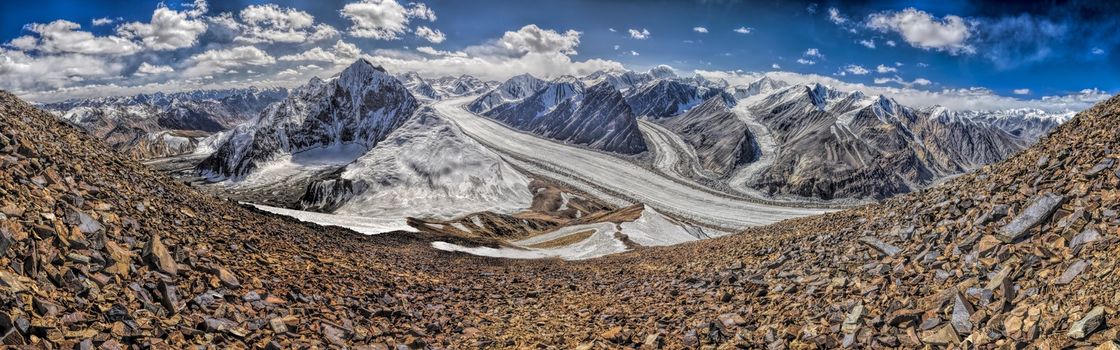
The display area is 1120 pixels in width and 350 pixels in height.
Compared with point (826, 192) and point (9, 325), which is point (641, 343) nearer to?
point (9, 325)

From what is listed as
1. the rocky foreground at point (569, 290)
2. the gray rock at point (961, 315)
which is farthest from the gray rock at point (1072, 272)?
the gray rock at point (961, 315)

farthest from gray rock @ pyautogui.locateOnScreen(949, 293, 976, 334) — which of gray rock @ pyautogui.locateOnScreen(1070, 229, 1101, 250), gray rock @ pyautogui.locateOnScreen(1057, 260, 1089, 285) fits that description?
gray rock @ pyautogui.locateOnScreen(1070, 229, 1101, 250)

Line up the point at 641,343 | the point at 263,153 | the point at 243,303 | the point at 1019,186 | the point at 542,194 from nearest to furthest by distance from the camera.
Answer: the point at 243,303
the point at 641,343
the point at 1019,186
the point at 542,194
the point at 263,153

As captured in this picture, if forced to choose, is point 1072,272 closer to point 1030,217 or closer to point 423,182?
point 1030,217

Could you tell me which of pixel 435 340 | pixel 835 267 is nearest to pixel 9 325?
pixel 435 340

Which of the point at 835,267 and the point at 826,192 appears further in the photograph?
the point at 826,192

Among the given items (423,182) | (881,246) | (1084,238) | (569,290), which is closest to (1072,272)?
(1084,238)

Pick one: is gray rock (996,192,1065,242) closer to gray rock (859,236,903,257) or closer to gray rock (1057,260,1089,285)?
gray rock (1057,260,1089,285)
